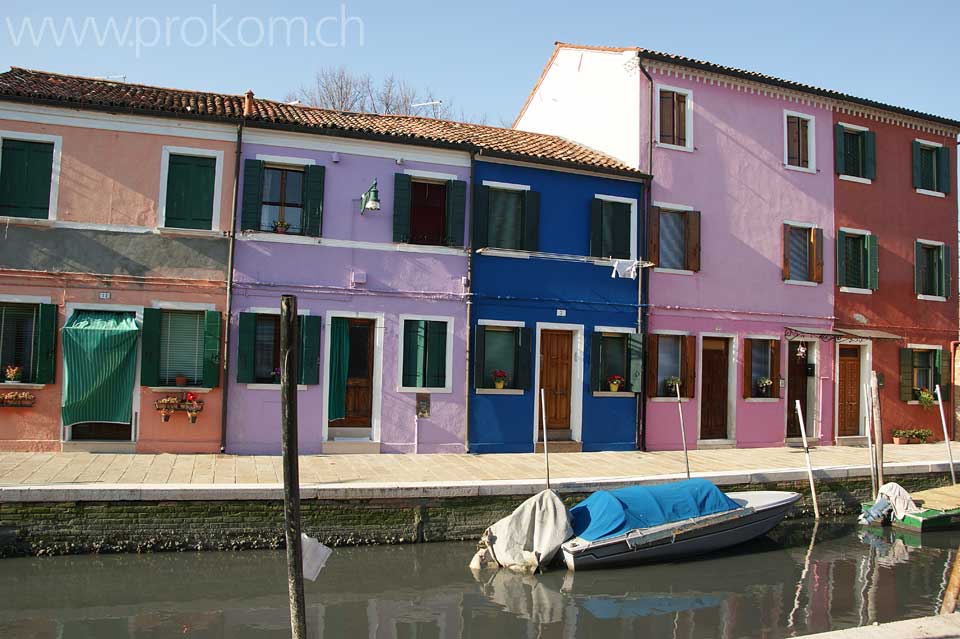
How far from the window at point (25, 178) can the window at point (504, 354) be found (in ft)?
25.6

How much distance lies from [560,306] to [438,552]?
6111 millimetres

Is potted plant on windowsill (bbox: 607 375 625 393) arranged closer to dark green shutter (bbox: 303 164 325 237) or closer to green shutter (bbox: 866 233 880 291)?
dark green shutter (bbox: 303 164 325 237)

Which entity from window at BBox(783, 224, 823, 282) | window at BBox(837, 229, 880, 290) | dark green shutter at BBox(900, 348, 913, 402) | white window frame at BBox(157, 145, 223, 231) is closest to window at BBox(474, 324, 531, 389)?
white window frame at BBox(157, 145, 223, 231)

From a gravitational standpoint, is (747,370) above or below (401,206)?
below

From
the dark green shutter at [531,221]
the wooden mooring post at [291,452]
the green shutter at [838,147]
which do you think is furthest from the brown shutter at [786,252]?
the wooden mooring post at [291,452]

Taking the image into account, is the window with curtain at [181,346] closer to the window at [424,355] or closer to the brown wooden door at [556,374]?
the window at [424,355]

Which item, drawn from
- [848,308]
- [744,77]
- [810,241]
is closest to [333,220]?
[744,77]

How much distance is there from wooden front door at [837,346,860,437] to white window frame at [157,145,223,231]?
1416 cm

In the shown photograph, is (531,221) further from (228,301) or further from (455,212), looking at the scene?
(228,301)

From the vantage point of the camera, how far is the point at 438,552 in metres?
10.6

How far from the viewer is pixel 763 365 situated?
1708cm

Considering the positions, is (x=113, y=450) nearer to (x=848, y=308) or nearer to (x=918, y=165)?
(x=848, y=308)

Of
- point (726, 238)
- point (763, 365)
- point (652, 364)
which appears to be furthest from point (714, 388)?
point (726, 238)

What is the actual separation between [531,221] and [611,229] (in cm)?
191
